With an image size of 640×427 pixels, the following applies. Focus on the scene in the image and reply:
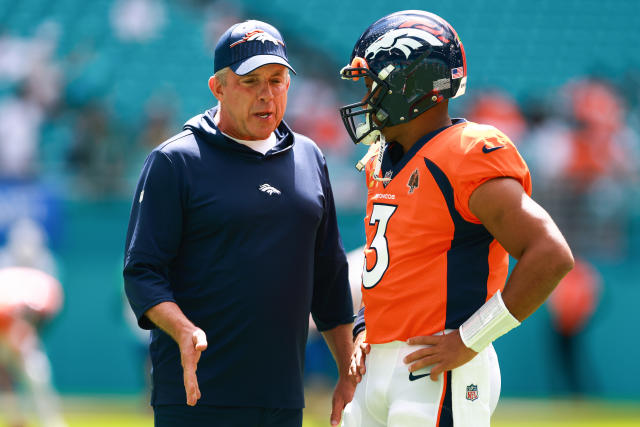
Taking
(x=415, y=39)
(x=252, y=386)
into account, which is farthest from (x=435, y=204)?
(x=252, y=386)

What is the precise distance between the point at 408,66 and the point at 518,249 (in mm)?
822

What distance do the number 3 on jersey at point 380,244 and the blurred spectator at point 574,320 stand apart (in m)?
8.22

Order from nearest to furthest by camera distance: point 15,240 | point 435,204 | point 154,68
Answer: point 435,204 → point 15,240 → point 154,68

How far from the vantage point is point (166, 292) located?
137 inches

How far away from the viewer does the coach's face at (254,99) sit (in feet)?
12.2

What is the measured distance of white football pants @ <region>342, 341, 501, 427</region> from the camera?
326 cm

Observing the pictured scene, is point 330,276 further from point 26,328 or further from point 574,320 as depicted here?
point 574,320

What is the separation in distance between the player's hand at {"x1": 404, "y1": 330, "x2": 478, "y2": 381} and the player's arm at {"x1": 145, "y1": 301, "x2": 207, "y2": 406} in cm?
74

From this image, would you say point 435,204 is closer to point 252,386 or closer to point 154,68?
point 252,386

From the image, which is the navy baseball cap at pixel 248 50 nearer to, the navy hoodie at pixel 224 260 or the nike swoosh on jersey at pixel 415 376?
the navy hoodie at pixel 224 260

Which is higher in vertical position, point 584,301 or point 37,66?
point 37,66

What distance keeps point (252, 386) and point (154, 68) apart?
11.2 metres

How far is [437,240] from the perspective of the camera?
3350 millimetres

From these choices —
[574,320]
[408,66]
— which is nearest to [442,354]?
[408,66]
